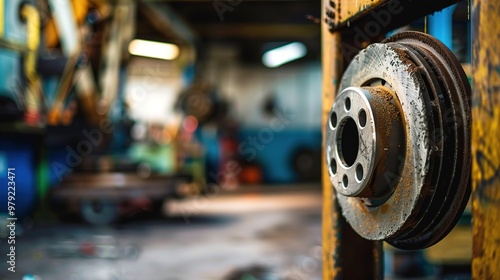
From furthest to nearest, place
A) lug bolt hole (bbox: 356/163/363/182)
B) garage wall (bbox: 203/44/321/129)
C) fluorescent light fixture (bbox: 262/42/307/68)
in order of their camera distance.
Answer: garage wall (bbox: 203/44/321/129), fluorescent light fixture (bbox: 262/42/307/68), lug bolt hole (bbox: 356/163/363/182)

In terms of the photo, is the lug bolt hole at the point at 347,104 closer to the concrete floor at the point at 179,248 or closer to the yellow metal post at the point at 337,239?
the yellow metal post at the point at 337,239

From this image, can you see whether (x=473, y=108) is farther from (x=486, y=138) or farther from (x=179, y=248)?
(x=179, y=248)

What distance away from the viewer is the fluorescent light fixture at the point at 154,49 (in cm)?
834

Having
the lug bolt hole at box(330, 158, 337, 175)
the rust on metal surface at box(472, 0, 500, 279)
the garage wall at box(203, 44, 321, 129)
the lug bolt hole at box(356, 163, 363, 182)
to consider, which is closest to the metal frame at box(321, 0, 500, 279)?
the rust on metal surface at box(472, 0, 500, 279)

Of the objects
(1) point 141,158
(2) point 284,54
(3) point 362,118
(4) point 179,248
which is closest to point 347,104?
(3) point 362,118

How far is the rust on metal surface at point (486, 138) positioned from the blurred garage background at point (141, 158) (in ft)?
2.36

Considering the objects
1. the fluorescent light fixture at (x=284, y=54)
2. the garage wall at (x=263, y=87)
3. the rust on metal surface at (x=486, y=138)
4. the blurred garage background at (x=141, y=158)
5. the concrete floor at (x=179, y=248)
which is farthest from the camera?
the garage wall at (x=263, y=87)

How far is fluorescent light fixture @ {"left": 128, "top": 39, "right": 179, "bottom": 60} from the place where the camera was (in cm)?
834

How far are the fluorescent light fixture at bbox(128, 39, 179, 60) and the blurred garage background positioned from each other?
23mm

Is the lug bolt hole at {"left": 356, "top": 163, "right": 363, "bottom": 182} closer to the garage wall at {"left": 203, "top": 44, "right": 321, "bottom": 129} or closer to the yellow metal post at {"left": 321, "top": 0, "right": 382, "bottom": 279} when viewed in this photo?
the yellow metal post at {"left": 321, "top": 0, "right": 382, "bottom": 279}

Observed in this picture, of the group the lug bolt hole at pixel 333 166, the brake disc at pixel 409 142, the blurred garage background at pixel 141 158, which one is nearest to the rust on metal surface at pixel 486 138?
the brake disc at pixel 409 142

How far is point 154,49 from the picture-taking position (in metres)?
8.51

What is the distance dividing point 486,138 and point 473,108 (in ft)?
0.16

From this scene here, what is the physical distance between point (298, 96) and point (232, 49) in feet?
5.85
